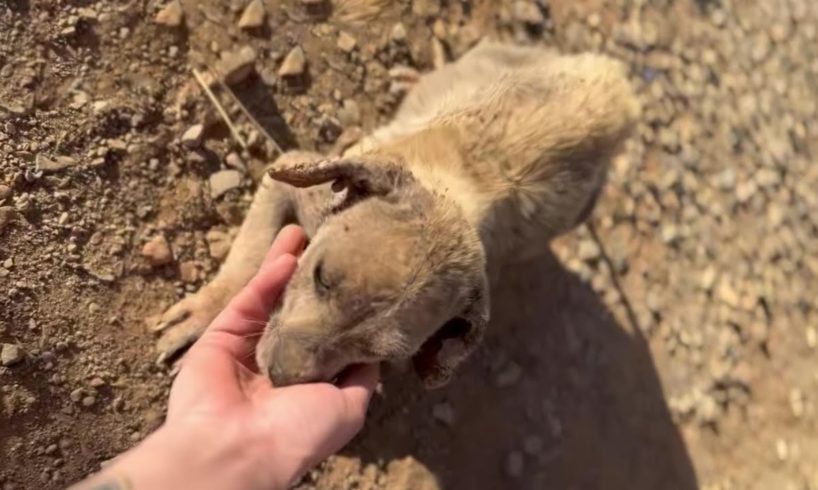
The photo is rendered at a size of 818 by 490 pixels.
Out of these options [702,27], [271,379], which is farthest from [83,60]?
[702,27]

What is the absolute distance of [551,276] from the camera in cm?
645

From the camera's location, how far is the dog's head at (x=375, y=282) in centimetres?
396

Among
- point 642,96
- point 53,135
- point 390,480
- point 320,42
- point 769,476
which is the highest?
point 53,135

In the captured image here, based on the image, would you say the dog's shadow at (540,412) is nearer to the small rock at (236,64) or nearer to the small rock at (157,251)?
the small rock at (157,251)

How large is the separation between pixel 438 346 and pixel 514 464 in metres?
1.88

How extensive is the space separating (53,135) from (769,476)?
6.10m

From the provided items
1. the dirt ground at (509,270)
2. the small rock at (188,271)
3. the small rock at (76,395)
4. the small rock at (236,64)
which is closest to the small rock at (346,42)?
the dirt ground at (509,270)

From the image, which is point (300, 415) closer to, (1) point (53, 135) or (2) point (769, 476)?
(1) point (53, 135)

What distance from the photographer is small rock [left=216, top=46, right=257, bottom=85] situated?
Result: 214 inches

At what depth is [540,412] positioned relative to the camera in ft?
20.4

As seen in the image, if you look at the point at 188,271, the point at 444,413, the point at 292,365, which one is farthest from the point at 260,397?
the point at 444,413

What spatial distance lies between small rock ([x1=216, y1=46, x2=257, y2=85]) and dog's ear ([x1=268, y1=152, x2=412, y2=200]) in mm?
1425

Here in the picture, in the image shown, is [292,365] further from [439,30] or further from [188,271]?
[439,30]

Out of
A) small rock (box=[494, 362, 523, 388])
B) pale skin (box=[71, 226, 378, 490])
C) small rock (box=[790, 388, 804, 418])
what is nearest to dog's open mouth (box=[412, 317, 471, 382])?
pale skin (box=[71, 226, 378, 490])
